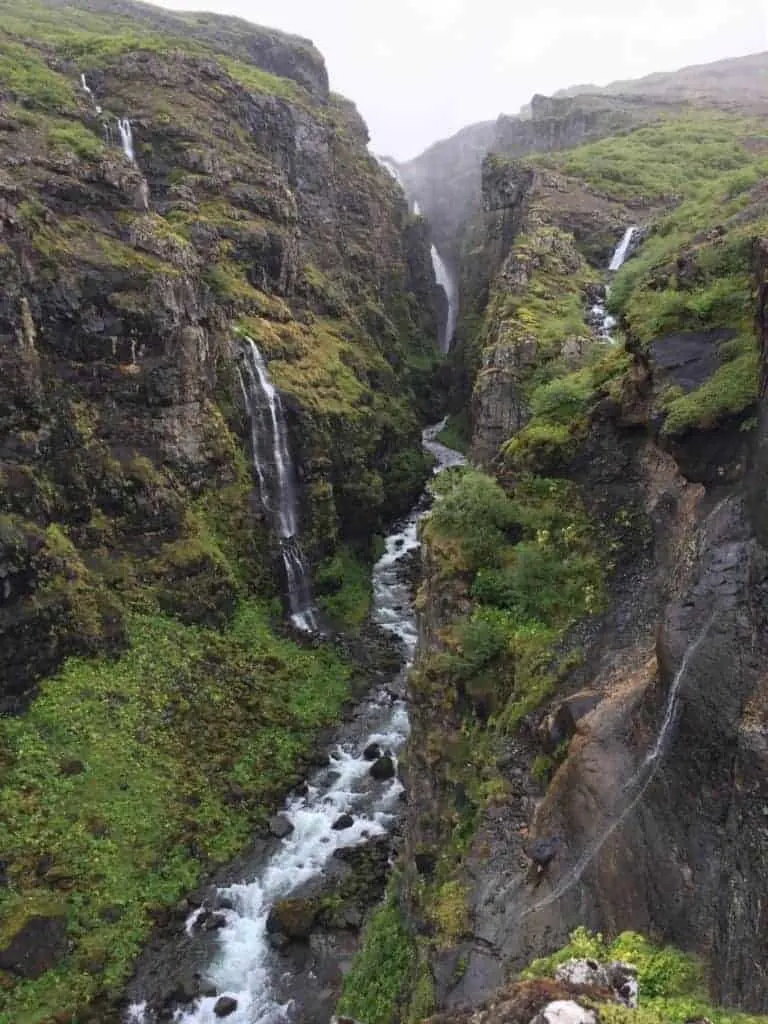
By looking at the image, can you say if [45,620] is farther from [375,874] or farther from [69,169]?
[69,169]

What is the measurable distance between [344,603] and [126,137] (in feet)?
100

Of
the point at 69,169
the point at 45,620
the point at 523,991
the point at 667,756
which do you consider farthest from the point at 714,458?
the point at 69,169

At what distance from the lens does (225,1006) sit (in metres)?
17.8

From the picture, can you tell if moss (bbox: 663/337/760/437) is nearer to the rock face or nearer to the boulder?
the boulder

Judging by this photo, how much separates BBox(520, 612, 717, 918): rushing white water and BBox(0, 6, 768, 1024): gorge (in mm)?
68

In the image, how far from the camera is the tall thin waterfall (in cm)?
3456

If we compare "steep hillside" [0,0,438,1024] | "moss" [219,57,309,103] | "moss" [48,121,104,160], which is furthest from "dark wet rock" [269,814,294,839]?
"moss" [219,57,309,103]

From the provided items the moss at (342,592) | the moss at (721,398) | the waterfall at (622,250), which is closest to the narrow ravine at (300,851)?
the moss at (342,592)

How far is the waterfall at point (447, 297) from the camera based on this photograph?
79.1 meters

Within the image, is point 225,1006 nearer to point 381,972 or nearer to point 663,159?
point 381,972

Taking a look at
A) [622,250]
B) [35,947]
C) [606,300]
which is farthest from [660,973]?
[622,250]

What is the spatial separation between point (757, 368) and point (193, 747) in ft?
68.0

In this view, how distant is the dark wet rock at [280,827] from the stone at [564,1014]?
750 inches

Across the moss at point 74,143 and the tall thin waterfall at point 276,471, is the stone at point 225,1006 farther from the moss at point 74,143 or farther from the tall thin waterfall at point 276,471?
the moss at point 74,143
